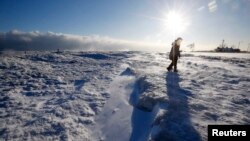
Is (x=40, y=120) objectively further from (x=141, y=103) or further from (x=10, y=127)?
(x=141, y=103)

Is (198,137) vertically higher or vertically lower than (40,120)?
higher

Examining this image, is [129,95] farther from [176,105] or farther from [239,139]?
[239,139]

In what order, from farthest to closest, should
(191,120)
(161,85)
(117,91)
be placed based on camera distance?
1. (117,91)
2. (161,85)
3. (191,120)

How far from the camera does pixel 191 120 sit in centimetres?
539

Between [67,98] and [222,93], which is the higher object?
[222,93]

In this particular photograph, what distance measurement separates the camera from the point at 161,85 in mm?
9242

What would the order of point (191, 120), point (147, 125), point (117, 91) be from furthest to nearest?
point (117, 91) → point (147, 125) → point (191, 120)

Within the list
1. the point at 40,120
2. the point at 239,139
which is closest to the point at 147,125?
the point at 239,139

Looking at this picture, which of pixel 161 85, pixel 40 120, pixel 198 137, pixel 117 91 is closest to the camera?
pixel 198 137

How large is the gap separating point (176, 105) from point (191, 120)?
1.13 meters

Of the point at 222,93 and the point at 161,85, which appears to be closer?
the point at 222,93

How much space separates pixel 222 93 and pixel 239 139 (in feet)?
11.0

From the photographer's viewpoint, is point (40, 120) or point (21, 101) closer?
point (40, 120)

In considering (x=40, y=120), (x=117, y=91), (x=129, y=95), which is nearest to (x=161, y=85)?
(x=129, y=95)
